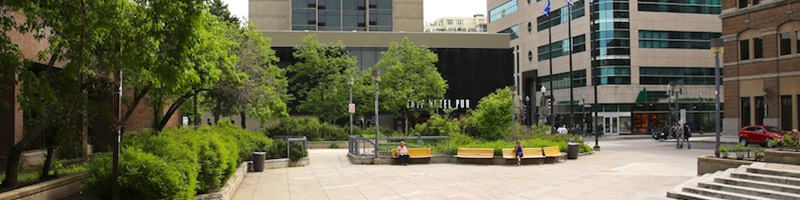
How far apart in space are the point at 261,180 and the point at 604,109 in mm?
51783

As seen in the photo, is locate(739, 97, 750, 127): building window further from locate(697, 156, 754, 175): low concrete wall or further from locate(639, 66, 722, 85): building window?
locate(697, 156, 754, 175): low concrete wall

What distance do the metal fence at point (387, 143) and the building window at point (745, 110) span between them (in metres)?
26.5

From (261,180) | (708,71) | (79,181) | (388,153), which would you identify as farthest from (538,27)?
(79,181)

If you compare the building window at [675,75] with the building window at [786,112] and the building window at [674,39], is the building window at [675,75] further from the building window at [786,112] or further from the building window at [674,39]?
the building window at [786,112]

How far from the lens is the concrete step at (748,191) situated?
1411 centimetres

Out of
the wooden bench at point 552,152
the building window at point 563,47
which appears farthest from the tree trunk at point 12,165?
the building window at point 563,47

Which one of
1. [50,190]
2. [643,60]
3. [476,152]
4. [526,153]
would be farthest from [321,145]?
[643,60]

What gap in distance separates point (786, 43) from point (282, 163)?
3408cm

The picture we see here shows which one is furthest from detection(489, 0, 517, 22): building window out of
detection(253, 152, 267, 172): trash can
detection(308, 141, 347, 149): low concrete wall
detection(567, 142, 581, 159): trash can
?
detection(253, 152, 267, 172): trash can

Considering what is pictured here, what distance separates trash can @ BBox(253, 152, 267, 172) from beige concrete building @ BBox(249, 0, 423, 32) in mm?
61962

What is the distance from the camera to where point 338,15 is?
281 feet

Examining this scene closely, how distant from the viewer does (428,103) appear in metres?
49.6

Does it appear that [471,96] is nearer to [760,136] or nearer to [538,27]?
[538,27]

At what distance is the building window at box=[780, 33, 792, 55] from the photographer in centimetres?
4054
